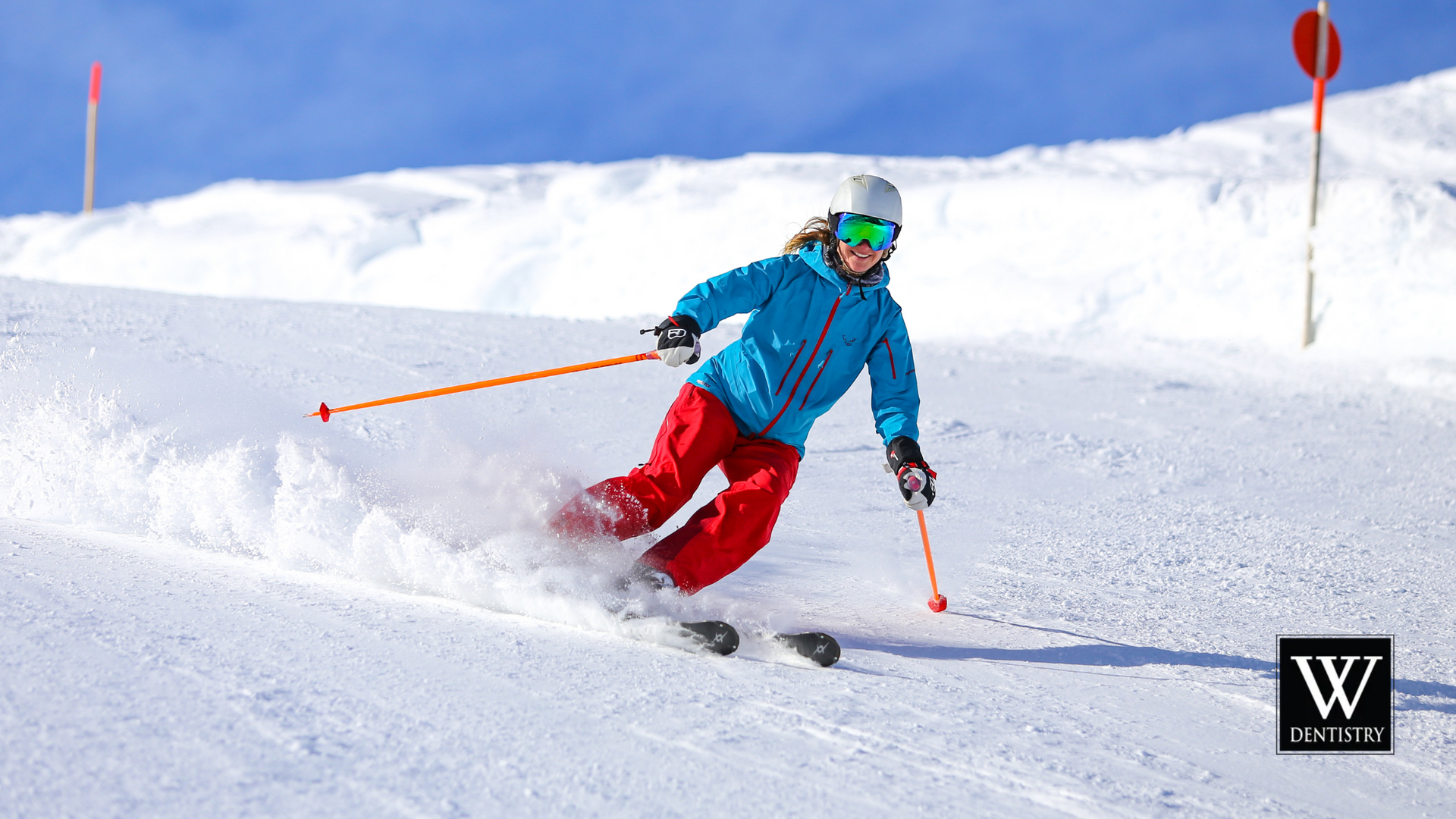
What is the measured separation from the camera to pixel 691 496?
2891 millimetres

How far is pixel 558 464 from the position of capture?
3107 mm

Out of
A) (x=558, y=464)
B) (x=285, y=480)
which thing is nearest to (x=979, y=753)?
(x=558, y=464)

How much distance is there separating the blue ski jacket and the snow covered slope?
28.0 feet

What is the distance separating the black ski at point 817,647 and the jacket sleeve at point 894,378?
848 mm

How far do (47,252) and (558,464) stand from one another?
19401 millimetres

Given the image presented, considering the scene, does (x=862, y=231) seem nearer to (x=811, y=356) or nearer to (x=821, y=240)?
(x=821, y=240)

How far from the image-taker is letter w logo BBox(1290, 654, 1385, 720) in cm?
250

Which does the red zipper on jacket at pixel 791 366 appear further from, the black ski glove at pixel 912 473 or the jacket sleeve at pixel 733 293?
the black ski glove at pixel 912 473

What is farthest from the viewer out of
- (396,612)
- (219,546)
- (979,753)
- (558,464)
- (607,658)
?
(558,464)

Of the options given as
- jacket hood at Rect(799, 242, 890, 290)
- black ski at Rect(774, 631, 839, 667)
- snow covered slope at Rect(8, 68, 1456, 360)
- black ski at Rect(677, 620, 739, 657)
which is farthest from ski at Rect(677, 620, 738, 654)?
snow covered slope at Rect(8, 68, 1456, 360)

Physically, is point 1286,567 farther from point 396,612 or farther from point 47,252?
point 47,252

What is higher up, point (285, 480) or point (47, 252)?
point (47, 252)

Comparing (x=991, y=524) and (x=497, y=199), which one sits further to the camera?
(x=497, y=199)

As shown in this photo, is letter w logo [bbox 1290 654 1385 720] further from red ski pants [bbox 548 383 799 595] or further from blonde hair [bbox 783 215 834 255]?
blonde hair [bbox 783 215 834 255]
